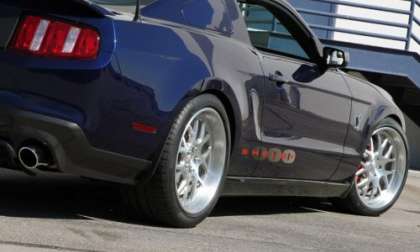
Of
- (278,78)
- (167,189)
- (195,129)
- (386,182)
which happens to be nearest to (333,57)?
(278,78)

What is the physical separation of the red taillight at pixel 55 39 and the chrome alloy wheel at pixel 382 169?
10.1 ft

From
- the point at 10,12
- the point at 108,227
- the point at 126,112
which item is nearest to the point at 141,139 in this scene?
the point at 126,112

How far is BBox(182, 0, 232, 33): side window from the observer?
17.8ft

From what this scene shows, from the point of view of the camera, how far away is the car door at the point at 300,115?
5.89 metres

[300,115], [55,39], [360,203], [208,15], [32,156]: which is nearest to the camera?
[32,156]

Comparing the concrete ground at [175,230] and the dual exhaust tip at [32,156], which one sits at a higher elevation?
the dual exhaust tip at [32,156]

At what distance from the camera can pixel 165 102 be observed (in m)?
4.95

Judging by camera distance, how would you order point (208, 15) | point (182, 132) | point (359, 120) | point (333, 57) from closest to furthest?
point (182, 132) < point (208, 15) < point (333, 57) < point (359, 120)

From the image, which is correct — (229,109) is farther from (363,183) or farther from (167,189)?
(363,183)

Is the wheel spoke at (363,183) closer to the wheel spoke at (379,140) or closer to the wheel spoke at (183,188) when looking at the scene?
the wheel spoke at (379,140)

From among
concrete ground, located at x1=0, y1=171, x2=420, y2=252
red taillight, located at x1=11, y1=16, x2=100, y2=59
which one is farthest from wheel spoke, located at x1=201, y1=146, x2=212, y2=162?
red taillight, located at x1=11, y1=16, x2=100, y2=59

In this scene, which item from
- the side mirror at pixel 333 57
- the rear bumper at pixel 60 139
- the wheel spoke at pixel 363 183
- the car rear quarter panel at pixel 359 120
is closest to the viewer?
the rear bumper at pixel 60 139

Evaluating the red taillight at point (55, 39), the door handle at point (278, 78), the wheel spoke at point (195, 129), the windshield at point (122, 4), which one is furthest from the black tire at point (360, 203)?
the red taillight at point (55, 39)

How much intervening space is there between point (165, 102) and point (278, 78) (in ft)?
3.98
